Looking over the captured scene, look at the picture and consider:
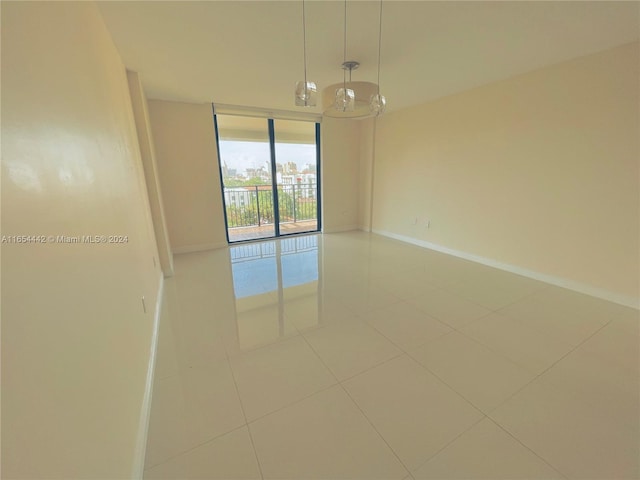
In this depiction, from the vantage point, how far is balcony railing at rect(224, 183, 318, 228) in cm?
504

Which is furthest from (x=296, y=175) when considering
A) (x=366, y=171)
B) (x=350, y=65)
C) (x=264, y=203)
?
(x=350, y=65)

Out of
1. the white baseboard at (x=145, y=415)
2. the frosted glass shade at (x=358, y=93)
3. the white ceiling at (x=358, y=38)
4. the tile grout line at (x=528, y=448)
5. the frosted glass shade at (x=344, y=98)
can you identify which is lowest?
the tile grout line at (x=528, y=448)

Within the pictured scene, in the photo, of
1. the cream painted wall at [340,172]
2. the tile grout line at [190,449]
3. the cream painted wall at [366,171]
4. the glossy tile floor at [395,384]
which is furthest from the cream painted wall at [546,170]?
the tile grout line at [190,449]

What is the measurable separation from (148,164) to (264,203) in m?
2.50

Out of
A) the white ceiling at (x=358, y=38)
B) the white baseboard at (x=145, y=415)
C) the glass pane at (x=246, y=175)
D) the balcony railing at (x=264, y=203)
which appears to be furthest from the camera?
the balcony railing at (x=264, y=203)

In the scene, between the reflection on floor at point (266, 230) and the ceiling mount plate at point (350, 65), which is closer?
the ceiling mount plate at point (350, 65)

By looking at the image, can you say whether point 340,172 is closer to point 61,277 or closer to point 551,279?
point 551,279

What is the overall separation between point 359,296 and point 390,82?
2.45m

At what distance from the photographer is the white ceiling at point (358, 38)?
1686 millimetres

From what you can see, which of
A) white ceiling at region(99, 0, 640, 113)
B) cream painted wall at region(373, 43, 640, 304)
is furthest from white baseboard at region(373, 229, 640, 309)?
white ceiling at region(99, 0, 640, 113)

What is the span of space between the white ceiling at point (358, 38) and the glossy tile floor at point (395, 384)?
2.21m

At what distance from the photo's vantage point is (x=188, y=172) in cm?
392

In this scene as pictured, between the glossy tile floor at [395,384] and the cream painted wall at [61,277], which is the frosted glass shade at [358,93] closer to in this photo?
the cream painted wall at [61,277]

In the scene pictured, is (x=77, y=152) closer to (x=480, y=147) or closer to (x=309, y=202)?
(x=480, y=147)
